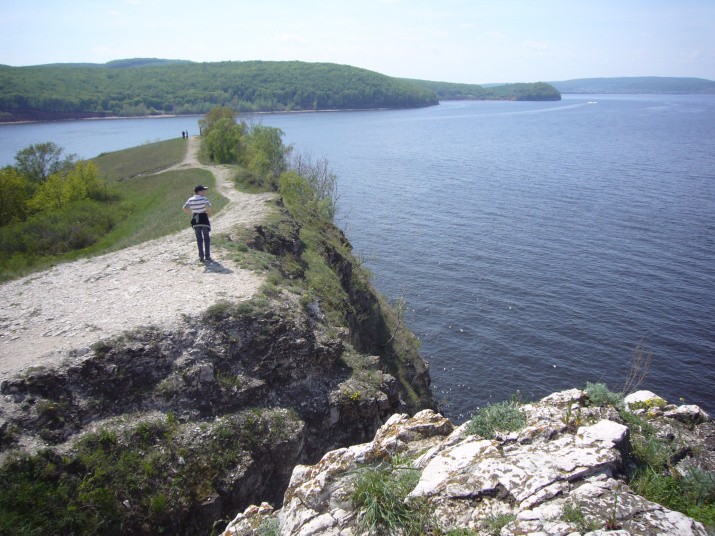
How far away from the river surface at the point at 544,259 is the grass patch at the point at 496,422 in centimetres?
1844

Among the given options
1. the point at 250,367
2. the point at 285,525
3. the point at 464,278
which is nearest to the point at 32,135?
the point at 464,278

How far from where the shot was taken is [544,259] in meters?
41.1


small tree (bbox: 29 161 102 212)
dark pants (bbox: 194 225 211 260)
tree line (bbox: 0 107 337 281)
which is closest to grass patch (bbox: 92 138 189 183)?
tree line (bbox: 0 107 337 281)

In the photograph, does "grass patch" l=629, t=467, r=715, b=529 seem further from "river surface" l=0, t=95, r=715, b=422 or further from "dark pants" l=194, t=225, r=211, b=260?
"river surface" l=0, t=95, r=715, b=422

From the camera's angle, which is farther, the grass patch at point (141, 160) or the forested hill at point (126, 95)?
the forested hill at point (126, 95)

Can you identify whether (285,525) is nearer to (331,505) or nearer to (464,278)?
(331,505)

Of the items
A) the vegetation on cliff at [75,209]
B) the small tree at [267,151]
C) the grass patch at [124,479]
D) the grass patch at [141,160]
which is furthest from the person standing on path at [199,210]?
the grass patch at [141,160]

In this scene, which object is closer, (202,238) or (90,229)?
(202,238)

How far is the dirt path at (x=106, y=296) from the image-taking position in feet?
41.8

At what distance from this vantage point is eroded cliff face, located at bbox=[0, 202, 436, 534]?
10.4 m

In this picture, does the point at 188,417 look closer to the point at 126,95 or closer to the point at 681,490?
the point at 681,490

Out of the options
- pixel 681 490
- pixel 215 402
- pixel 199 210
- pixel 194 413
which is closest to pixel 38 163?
pixel 199 210

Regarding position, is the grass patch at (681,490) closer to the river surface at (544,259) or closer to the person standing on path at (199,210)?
→ the person standing on path at (199,210)

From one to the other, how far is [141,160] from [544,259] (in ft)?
172
